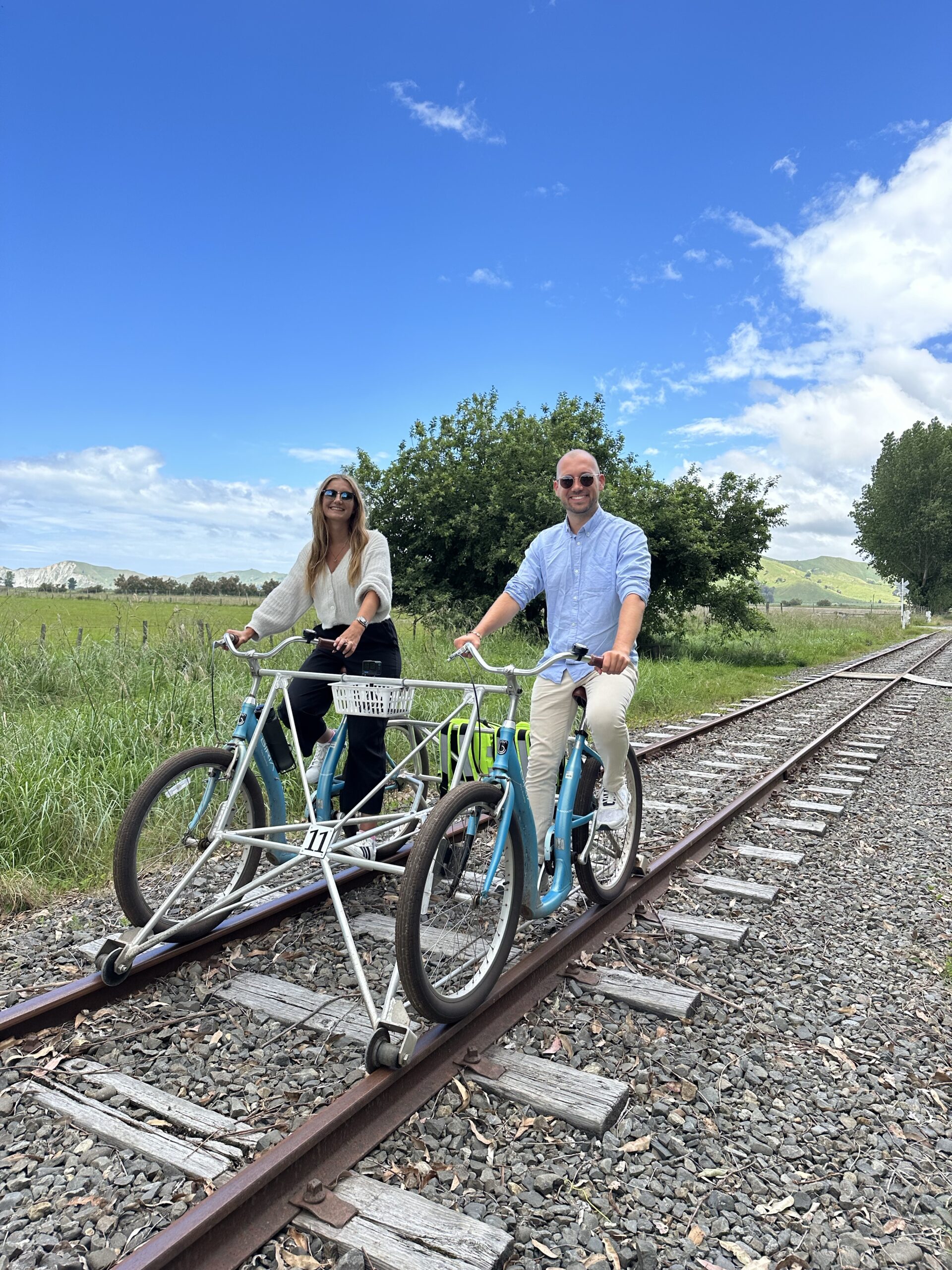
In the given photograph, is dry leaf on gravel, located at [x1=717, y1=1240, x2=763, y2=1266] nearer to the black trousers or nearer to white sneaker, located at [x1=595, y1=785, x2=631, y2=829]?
white sneaker, located at [x1=595, y1=785, x2=631, y2=829]

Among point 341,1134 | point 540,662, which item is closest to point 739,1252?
point 341,1134

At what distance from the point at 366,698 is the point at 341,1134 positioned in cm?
161

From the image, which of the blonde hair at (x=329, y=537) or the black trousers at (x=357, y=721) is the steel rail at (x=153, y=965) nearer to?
the black trousers at (x=357, y=721)

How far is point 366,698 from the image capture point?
135 inches

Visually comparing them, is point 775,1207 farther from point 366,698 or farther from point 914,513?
point 914,513

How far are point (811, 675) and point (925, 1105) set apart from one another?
16417 mm

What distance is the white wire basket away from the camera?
341 centimetres

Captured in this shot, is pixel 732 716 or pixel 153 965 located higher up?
pixel 732 716

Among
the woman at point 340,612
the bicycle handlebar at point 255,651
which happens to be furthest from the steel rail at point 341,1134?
the bicycle handlebar at point 255,651

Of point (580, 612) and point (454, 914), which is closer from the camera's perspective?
point (454, 914)

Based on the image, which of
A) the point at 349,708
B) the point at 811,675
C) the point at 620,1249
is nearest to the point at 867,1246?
the point at 620,1249

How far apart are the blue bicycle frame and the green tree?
63213mm

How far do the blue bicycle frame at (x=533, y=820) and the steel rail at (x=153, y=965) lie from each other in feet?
3.73

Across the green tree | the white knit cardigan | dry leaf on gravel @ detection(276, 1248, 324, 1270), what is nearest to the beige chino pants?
the white knit cardigan
